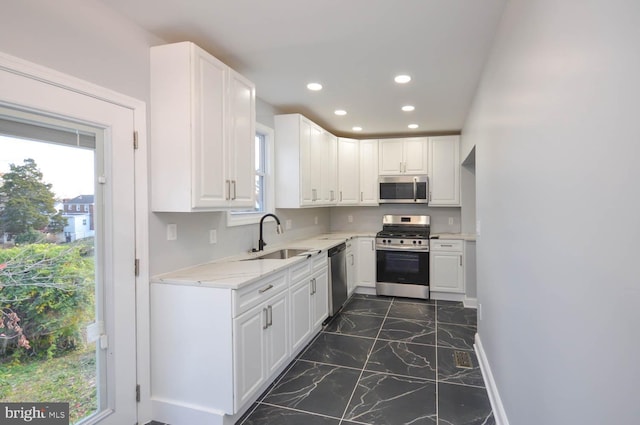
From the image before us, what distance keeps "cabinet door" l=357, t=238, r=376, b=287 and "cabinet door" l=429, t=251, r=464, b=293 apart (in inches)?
32.5

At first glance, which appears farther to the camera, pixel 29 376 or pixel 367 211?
pixel 367 211

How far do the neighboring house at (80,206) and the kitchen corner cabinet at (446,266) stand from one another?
13.6 feet

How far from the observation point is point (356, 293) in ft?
17.5

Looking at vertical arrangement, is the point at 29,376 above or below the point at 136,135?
below

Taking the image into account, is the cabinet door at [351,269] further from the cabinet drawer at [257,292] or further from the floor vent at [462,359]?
the cabinet drawer at [257,292]

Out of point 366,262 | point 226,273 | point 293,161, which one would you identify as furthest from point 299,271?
point 366,262

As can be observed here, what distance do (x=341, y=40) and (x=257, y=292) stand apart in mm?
1823

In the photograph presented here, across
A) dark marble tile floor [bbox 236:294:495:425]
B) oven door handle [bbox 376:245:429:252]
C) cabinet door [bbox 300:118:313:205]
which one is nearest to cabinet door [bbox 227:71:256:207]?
cabinet door [bbox 300:118:313:205]

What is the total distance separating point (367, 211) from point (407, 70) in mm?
3276

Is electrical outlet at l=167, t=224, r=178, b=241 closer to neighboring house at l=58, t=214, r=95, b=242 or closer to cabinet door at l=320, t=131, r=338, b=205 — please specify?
neighboring house at l=58, t=214, r=95, b=242

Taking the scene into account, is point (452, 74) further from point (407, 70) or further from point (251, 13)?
point (251, 13)

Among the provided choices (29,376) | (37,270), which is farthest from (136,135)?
(29,376)

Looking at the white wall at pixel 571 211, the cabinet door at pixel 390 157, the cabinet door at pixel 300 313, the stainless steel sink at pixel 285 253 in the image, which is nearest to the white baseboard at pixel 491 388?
the white wall at pixel 571 211

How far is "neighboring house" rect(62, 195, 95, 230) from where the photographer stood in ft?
5.96
